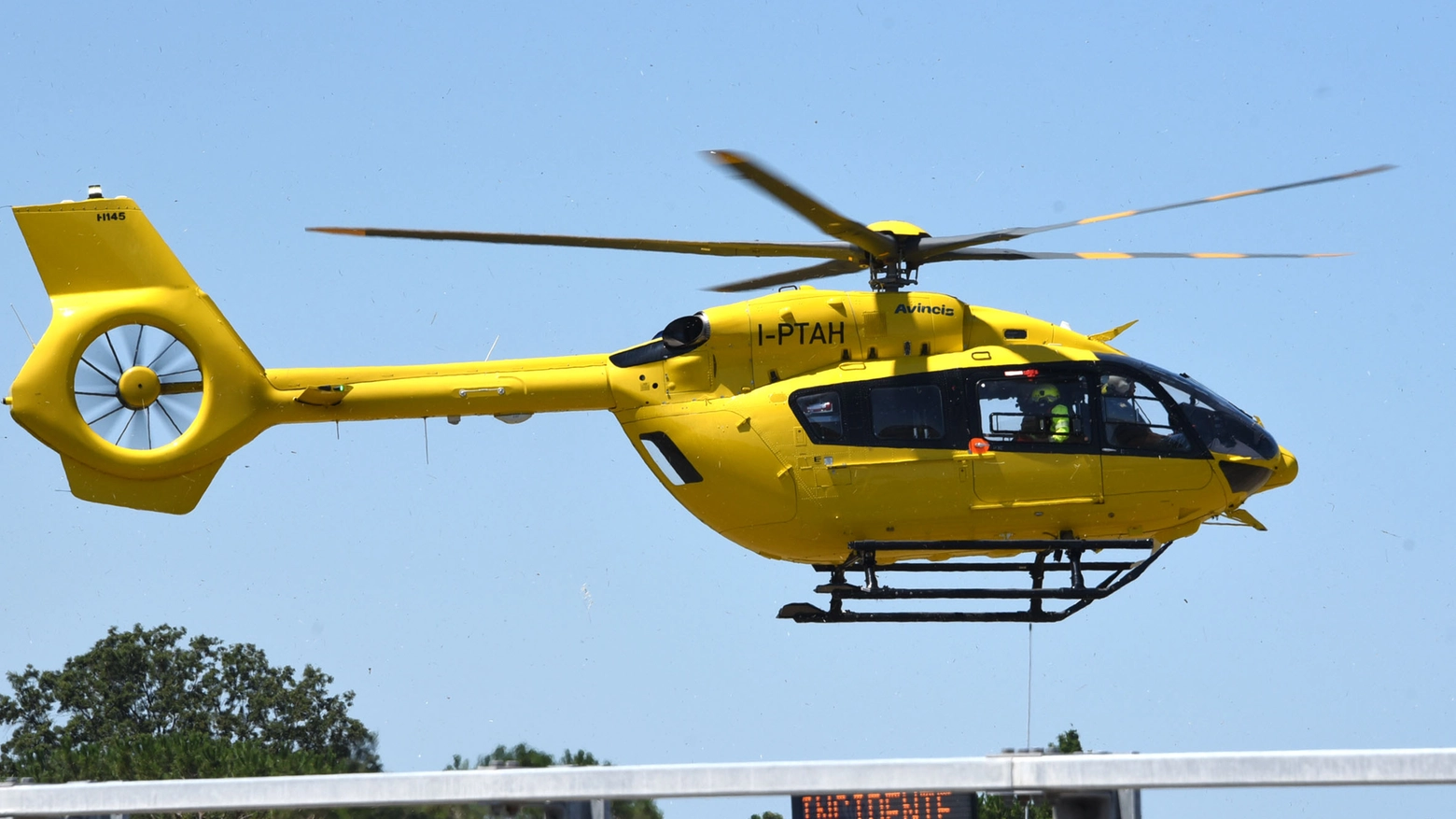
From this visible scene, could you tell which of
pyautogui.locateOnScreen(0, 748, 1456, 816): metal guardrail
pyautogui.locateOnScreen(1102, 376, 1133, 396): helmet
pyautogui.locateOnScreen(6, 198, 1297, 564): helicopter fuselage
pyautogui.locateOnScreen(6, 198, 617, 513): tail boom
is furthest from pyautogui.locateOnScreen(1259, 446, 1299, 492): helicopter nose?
pyautogui.locateOnScreen(0, 748, 1456, 816): metal guardrail

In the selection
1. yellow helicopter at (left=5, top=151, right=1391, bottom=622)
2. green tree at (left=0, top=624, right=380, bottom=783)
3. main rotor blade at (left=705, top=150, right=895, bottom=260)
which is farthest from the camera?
green tree at (left=0, top=624, right=380, bottom=783)

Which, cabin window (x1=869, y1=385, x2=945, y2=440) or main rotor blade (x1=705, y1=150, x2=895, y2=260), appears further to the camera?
cabin window (x1=869, y1=385, x2=945, y2=440)

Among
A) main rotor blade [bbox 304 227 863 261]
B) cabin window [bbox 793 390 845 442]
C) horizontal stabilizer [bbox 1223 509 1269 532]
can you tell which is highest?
main rotor blade [bbox 304 227 863 261]

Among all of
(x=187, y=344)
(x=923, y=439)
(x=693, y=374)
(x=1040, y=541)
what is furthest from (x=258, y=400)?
(x=1040, y=541)

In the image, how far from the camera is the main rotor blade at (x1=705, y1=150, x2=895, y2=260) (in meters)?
15.0

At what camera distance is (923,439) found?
17.7m

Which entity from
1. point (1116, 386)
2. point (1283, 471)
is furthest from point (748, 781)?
point (1283, 471)

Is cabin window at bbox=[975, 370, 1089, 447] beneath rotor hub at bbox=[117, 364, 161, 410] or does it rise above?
beneath

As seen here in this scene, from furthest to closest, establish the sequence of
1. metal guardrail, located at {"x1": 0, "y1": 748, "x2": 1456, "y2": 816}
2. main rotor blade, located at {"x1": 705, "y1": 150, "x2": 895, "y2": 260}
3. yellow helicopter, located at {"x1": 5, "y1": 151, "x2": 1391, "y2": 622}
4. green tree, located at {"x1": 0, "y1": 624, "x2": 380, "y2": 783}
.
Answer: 1. green tree, located at {"x1": 0, "y1": 624, "x2": 380, "y2": 783}
2. yellow helicopter, located at {"x1": 5, "y1": 151, "x2": 1391, "y2": 622}
3. main rotor blade, located at {"x1": 705, "y1": 150, "x2": 895, "y2": 260}
4. metal guardrail, located at {"x1": 0, "y1": 748, "x2": 1456, "y2": 816}

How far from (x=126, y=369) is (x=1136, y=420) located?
10.6m

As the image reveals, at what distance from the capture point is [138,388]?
18422mm

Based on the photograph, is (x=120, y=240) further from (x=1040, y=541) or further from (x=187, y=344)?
(x=1040, y=541)

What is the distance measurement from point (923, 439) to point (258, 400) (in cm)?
706

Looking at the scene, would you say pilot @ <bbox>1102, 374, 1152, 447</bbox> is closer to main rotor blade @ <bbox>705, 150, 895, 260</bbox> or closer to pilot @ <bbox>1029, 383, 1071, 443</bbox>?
pilot @ <bbox>1029, 383, 1071, 443</bbox>
